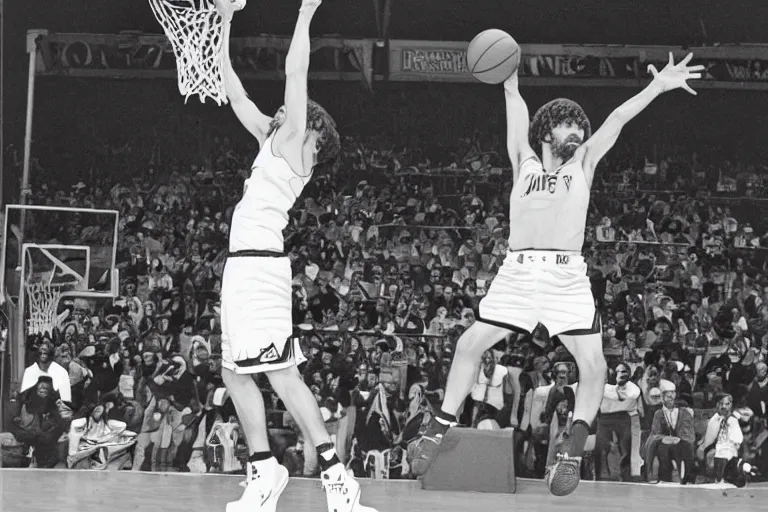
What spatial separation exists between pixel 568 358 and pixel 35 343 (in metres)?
5.31

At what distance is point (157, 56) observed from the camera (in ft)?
47.0

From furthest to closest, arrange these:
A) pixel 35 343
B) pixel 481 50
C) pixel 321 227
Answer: pixel 321 227 → pixel 35 343 → pixel 481 50

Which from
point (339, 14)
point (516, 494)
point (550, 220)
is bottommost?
point (516, 494)

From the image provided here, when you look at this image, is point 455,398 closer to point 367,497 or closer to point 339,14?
point 367,497

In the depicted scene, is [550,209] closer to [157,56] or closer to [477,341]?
[477,341]

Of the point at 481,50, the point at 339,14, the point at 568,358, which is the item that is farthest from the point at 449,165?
the point at 481,50

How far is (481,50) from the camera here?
21.8 feet

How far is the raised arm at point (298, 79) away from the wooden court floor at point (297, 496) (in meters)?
2.17

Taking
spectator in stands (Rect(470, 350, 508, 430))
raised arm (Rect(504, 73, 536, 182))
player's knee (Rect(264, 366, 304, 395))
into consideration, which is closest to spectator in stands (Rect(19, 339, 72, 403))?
spectator in stands (Rect(470, 350, 508, 430))

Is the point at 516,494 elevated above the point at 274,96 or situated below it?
below

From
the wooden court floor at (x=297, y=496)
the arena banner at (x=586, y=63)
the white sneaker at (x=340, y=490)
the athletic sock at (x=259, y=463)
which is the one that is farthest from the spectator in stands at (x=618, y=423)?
the arena banner at (x=586, y=63)

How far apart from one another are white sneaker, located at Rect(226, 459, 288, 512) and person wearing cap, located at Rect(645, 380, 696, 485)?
400 cm

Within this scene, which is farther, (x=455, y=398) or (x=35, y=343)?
(x=35, y=343)

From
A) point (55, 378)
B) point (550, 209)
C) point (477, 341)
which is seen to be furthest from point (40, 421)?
point (550, 209)
